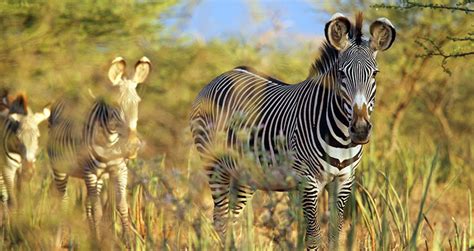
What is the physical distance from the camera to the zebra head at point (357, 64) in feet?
16.0

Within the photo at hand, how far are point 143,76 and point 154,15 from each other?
8.54m

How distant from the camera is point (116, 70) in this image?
25.5 ft

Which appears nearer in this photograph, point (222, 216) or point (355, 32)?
point (355, 32)

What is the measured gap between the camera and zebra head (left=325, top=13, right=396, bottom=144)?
16.0 ft

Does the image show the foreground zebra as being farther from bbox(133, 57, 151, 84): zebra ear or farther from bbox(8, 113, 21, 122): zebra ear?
bbox(8, 113, 21, 122): zebra ear

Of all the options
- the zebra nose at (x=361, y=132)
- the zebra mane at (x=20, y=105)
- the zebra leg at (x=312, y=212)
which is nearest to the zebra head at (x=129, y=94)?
the zebra mane at (x=20, y=105)

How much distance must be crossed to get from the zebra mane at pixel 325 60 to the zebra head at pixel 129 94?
2.25 m

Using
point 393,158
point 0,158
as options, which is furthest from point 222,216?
point 393,158

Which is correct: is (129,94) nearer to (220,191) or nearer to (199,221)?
(220,191)

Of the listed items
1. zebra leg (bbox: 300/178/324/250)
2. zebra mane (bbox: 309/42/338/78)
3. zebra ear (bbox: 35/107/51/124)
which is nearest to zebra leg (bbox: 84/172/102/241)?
zebra ear (bbox: 35/107/51/124)

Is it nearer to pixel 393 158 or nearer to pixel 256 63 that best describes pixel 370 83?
pixel 393 158

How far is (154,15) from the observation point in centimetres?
1627

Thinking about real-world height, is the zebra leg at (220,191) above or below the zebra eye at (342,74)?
below

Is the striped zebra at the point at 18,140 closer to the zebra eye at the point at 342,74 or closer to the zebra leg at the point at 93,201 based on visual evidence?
the zebra leg at the point at 93,201
